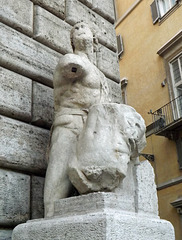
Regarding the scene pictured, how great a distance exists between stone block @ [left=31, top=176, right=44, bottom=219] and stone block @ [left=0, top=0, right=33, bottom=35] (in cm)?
165

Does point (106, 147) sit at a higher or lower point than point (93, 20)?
lower

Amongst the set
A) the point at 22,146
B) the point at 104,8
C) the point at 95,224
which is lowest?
the point at 95,224

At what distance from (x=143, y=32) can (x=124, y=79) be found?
2.33 metres

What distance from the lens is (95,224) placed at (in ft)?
6.91

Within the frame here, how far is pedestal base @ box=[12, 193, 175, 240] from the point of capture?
2.10 metres

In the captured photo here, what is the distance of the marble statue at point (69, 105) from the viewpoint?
2698mm

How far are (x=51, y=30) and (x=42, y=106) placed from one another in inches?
40.6

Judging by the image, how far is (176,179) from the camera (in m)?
12.6

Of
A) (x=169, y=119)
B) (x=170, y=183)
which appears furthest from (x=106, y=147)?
(x=169, y=119)

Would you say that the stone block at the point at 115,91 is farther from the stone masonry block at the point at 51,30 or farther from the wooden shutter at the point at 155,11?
the wooden shutter at the point at 155,11

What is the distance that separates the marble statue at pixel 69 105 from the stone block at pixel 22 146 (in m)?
0.48

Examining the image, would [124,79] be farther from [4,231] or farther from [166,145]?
[4,231]

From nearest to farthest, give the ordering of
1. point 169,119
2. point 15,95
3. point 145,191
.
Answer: point 145,191 < point 15,95 < point 169,119

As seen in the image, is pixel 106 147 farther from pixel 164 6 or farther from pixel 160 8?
pixel 164 6
